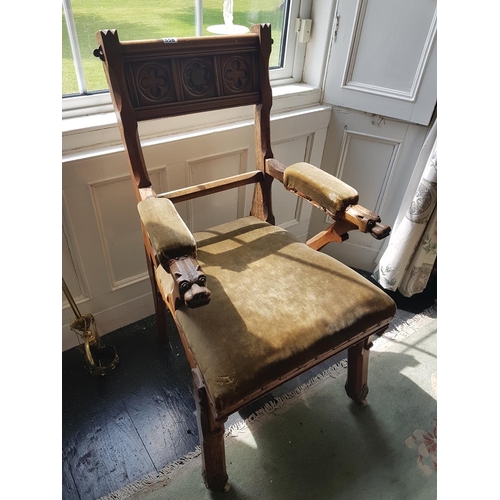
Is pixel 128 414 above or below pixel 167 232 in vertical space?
below

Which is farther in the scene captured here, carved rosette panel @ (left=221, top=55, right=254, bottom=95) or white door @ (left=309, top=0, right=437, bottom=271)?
white door @ (left=309, top=0, right=437, bottom=271)

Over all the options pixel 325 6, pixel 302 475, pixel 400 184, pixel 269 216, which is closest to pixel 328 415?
pixel 302 475

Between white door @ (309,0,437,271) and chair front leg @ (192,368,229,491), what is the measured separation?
130 cm

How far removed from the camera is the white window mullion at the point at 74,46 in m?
1.11

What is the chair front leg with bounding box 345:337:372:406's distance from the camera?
4.16 feet

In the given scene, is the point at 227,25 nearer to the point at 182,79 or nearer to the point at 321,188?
the point at 182,79

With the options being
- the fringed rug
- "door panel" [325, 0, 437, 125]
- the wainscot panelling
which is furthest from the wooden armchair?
"door panel" [325, 0, 437, 125]

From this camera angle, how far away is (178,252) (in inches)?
31.2

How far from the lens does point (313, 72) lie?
169 centimetres

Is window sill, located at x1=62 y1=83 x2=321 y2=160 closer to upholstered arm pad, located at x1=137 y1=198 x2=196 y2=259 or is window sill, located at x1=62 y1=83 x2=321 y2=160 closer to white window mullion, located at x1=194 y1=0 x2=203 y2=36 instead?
white window mullion, located at x1=194 y1=0 x2=203 y2=36

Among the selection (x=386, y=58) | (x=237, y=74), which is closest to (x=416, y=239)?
(x=386, y=58)

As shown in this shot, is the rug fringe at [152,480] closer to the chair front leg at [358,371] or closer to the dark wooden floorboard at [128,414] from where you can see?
the dark wooden floorboard at [128,414]

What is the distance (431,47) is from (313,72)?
1.58 ft

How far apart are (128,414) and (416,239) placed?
134 centimetres
